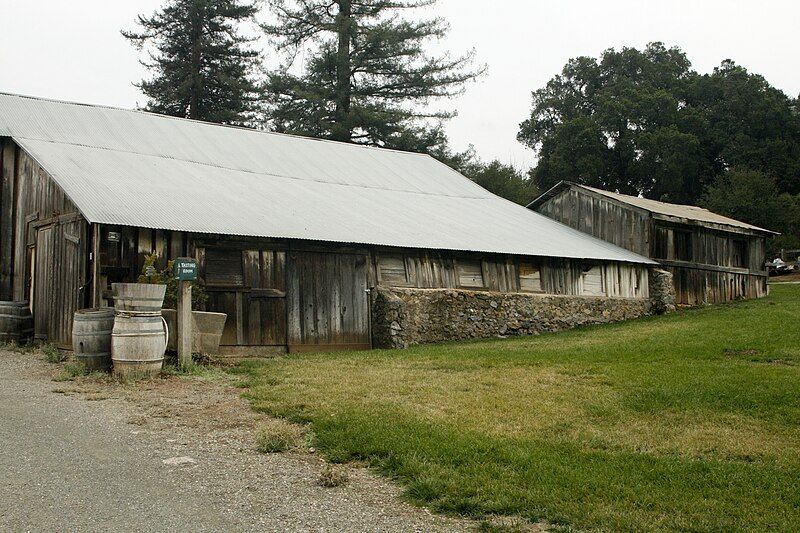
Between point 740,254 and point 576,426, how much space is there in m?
23.9

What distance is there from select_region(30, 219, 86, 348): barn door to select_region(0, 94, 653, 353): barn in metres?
0.04

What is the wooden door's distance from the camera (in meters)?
16.1

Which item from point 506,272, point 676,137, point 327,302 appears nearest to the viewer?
point 327,302

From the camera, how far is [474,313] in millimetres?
20344

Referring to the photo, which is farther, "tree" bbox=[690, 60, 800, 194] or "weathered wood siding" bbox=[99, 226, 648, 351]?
"tree" bbox=[690, 60, 800, 194]

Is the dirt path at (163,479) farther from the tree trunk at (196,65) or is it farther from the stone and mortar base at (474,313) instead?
the tree trunk at (196,65)

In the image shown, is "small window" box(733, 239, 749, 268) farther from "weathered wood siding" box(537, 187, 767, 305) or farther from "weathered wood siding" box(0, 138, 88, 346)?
"weathered wood siding" box(0, 138, 88, 346)

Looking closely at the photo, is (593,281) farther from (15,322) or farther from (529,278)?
(15,322)

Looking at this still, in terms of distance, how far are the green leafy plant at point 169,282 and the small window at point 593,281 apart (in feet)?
39.8

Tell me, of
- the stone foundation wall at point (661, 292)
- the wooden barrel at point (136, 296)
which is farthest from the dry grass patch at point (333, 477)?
the stone foundation wall at point (661, 292)

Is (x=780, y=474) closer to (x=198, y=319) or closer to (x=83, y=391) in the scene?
(x=83, y=391)

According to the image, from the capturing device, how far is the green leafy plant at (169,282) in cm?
1276

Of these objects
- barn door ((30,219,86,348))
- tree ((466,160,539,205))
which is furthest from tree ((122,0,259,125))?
barn door ((30,219,86,348))

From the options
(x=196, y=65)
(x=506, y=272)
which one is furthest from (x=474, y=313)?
(x=196, y=65)
